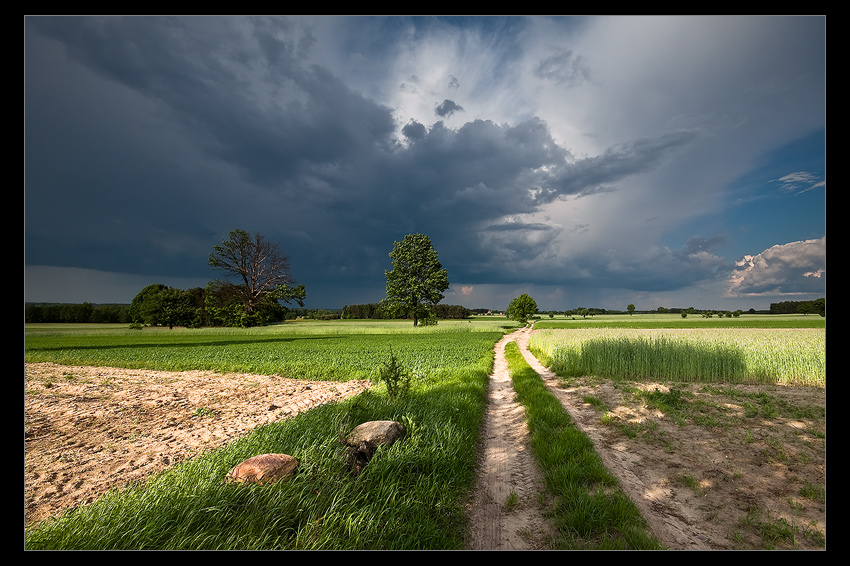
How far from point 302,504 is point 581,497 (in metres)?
3.54

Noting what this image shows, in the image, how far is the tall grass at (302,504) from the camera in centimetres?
278

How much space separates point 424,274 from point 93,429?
1909 inches

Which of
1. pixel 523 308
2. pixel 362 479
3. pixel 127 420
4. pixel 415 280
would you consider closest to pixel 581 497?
pixel 362 479

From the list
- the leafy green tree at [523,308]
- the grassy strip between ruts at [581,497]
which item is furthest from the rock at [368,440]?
the leafy green tree at [523,308]

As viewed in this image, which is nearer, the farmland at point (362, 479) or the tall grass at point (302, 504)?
the tall grass at point (302, 504)

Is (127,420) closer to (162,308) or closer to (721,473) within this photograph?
(721,473)

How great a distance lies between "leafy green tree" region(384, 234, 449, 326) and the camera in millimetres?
53344

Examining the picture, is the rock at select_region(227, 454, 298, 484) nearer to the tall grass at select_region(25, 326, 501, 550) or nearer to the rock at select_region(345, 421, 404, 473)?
the tall grass at select_region(25, 326, 501, 550)

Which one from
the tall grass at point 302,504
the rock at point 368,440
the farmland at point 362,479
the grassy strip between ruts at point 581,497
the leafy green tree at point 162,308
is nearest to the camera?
the tall grass at point 302,504

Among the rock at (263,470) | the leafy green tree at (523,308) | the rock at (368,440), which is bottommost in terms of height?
the leafy green tree at (523,308)

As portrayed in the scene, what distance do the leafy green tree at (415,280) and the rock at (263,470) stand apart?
48.4 metres

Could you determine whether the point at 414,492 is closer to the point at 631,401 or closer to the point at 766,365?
the point at 631,401

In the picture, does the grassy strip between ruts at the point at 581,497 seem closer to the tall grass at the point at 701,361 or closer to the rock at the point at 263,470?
the rock at the point at 263,470
